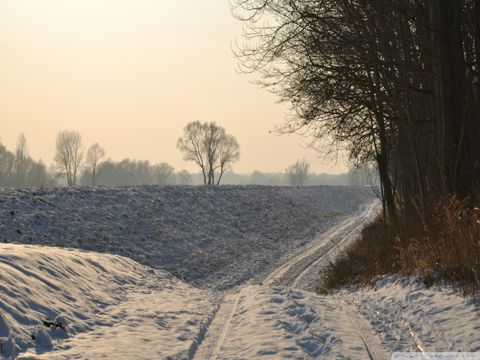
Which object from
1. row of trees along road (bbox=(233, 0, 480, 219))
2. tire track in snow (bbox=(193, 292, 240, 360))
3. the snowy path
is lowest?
tire track in snow (bbox=(193, 292, 240, 360))

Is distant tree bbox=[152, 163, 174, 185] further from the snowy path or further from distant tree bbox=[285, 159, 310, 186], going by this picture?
the snowy path

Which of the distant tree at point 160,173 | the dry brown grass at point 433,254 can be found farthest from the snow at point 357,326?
the distant tree at point 160,173

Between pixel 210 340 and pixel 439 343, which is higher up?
pixel 439 343

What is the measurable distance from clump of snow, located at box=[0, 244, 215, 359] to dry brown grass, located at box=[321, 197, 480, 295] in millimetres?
4055

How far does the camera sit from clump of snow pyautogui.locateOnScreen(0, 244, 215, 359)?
6180 mm

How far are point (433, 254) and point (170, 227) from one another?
1764 centimetres

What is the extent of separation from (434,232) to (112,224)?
608 inches

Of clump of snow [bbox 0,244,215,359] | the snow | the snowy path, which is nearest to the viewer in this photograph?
the snow

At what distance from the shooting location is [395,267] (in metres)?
10.7

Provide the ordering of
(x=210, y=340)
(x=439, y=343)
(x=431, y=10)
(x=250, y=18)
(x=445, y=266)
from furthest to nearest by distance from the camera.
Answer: (x=250, y=18), (x=431, y=10), (x=445, y=266), (x=210, y=340), (x=439, y=343)

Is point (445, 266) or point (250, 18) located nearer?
point (445, 266)

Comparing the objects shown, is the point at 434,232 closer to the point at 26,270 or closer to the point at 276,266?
the point at 26,270

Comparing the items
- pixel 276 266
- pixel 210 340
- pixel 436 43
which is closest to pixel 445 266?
pixel 210 340

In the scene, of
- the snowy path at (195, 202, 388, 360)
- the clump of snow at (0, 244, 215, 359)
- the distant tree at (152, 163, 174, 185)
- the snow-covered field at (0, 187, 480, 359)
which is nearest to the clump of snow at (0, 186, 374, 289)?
the snow-covered field at (0, 187, 480, 359)
